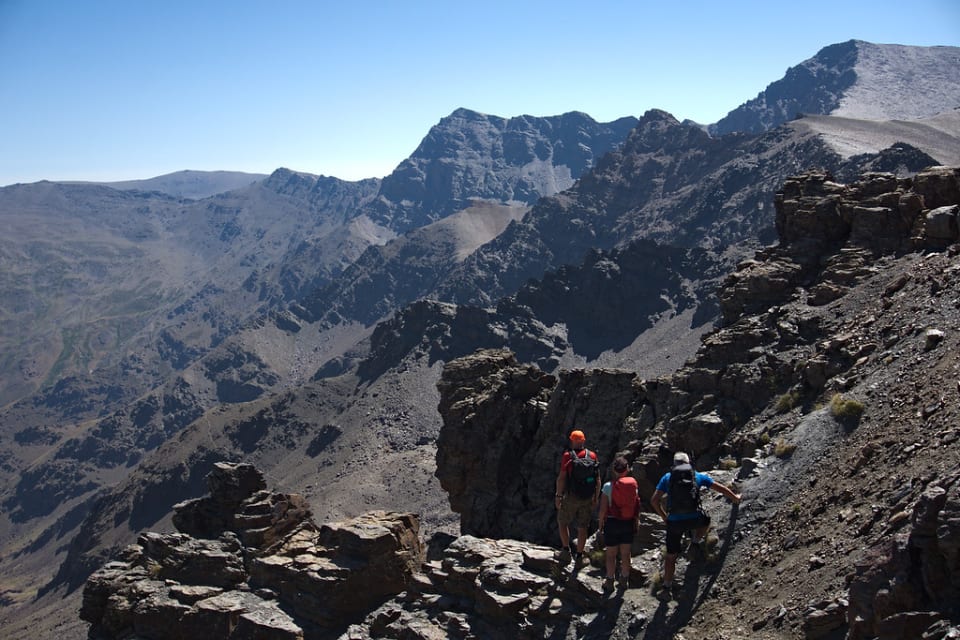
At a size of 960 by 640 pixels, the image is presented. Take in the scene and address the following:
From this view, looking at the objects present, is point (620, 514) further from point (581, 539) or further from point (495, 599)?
point (495, 599)

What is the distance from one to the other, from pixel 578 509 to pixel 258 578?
13800mm

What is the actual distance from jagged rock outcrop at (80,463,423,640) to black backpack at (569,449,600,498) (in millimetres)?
6966

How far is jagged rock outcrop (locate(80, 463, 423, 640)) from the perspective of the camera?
26.2 metres

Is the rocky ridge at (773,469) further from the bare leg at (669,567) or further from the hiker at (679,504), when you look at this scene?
the hiker at (679,504)

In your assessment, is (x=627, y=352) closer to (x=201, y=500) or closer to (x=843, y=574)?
(x=201, y=500)

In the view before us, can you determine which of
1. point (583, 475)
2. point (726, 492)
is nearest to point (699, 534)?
point (726, 492)

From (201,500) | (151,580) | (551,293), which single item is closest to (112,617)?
(151,580)

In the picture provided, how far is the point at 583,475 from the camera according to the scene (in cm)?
2028

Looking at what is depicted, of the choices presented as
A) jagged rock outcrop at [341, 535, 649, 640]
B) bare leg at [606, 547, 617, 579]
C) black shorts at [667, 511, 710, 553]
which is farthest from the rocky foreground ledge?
black shorts at [667, 511, 710, 553]

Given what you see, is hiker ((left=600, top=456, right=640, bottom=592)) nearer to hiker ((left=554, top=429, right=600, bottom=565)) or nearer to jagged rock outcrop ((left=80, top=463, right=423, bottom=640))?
hiker ((left=554, top=429, right=600, bottom=565))

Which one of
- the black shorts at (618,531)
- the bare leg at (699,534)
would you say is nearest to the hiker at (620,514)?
the black shorts at (618,531)

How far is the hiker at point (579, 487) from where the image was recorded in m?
20.3

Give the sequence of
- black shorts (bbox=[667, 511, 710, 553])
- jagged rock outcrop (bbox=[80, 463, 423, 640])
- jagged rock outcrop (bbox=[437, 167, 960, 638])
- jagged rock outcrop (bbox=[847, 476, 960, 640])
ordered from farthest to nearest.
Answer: jagged rock outcrop (bbox=[80, 463, 423, 640]) < black shorts (bbox=[667, 511, 710, 553]) < jagged rock outcrop (bbox=[437, 167, 960, 638]) < jagged rock outcrop (bbox=[847, 476, 960, 640])

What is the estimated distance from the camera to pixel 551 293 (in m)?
183
